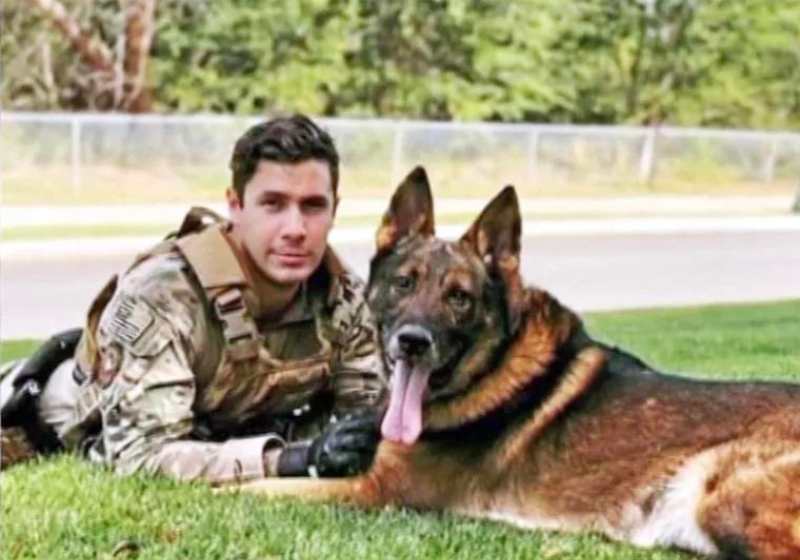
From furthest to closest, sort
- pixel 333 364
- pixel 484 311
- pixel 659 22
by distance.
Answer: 1. pixel 333 364
2. pixel 659 22
3. pixel 484 311

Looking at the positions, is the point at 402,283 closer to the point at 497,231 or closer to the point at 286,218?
the point at 497,231

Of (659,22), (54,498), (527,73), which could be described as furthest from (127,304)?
(659,22)

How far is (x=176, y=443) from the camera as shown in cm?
285

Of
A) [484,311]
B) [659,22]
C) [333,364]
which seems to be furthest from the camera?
[333,364]

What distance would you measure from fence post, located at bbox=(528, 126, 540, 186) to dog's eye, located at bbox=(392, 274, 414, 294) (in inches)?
16.5

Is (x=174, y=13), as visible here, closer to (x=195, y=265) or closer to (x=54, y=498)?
(x=195, y=265)

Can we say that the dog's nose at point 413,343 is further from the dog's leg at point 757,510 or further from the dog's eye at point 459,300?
the dog's leg at point 757,510

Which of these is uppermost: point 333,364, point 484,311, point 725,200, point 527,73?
point 527,73

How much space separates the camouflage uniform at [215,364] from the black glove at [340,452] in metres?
0.06

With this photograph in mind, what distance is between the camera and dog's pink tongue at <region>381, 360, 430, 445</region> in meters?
2.63

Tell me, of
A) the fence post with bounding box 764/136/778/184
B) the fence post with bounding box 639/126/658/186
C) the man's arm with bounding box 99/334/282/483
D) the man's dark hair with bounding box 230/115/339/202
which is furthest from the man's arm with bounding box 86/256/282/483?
the fence post with bounding box 764/136/778/184

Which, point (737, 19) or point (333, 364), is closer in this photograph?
point (737, 19)

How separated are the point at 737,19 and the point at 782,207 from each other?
36 centimetres

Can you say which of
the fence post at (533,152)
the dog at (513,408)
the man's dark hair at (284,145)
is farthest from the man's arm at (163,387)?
the fence post at (533,152)
